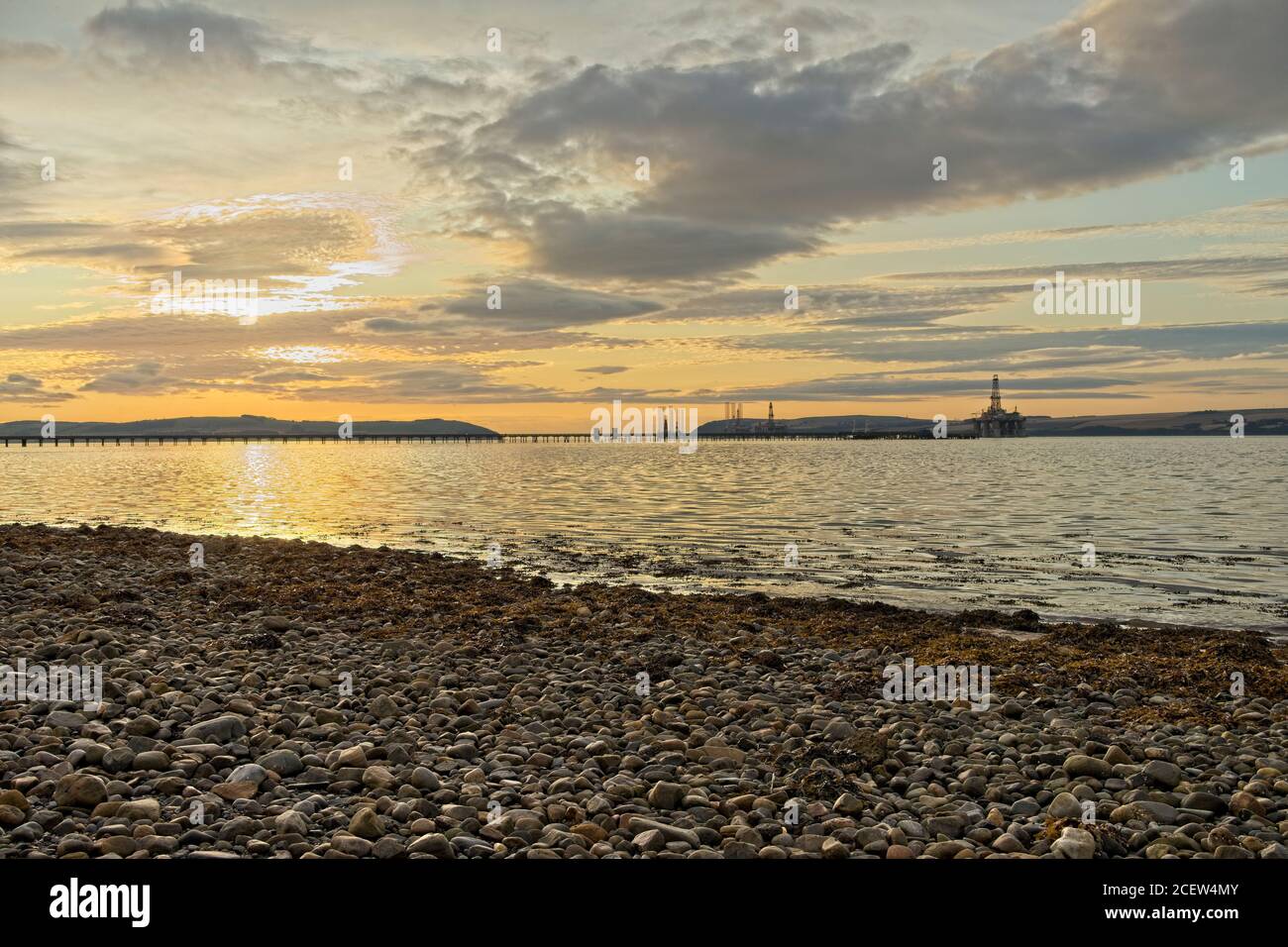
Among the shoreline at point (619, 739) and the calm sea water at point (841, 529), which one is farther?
the calm sea water at point (841, 529)

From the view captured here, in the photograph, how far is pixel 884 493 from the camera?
62062 millimetres

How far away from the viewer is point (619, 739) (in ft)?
34.5

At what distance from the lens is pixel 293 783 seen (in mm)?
8844

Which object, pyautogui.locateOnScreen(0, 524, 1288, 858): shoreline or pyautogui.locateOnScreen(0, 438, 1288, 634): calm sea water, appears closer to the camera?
pyautogui.locateOnScreen(0, 524, 1288, 858): shoreline

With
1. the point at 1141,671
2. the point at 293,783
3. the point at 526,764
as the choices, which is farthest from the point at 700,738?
the point at 1141,671

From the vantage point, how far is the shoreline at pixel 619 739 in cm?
774

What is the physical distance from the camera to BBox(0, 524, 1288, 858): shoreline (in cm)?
774

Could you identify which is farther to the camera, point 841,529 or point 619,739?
point 841,529

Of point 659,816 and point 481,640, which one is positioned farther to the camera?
point 481,640

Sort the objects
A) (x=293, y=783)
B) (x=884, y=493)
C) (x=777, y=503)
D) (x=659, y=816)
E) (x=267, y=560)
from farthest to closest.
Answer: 1. (x=884, y=493)
2. (x=777, y=503)
3. (x=267, y=560)
4. (x=293, y=783)
5. (x=659, y=816)

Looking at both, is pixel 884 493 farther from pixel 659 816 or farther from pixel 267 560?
pixel 659 816
